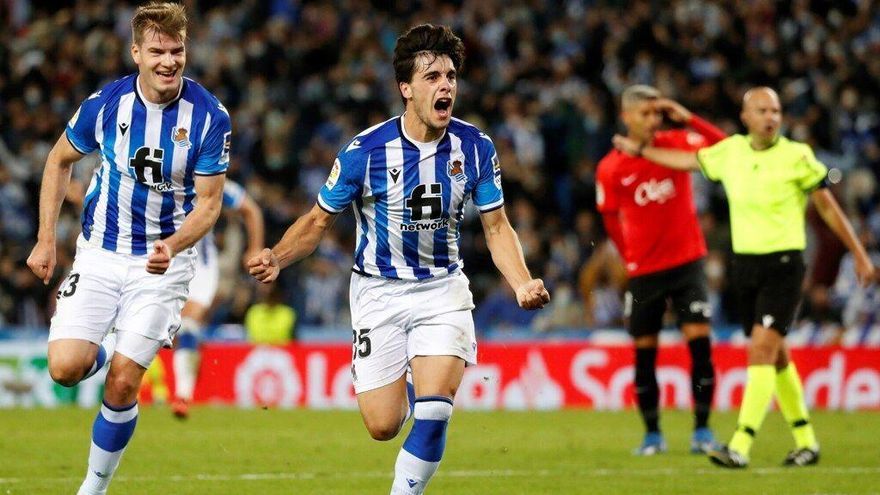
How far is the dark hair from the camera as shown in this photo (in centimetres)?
686

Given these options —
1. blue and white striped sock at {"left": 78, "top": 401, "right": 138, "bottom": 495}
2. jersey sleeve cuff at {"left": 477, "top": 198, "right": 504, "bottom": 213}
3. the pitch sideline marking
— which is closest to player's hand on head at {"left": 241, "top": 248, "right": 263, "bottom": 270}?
blue and white striped sock at {"left": 78, "top": 401, "right": 138, "bottom": 495}

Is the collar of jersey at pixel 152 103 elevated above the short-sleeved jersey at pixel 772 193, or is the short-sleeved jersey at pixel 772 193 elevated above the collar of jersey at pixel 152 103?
the collar of jersey at pixel 152 103

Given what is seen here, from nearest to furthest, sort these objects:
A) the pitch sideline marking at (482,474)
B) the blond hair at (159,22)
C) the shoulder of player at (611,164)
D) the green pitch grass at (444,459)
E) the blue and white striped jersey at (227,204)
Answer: the blond hair at (159,22) < the green pitch grass at (444,459) < the pitch sideline marking at (482,474) < the shoulder of player at (611,164) < the blue and white striped jersey at (227,204)

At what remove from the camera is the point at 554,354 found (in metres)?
15.9

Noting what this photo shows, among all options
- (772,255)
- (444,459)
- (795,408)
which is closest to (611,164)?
(772,255)

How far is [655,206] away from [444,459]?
2515mm

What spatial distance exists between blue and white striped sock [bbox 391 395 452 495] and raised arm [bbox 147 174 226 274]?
1.39m

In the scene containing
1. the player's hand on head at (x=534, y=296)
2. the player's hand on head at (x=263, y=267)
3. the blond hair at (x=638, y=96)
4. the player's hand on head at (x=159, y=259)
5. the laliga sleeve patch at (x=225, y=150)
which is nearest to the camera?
the player's hand on head at (x=534, y=296)

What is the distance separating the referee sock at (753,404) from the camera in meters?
9.62

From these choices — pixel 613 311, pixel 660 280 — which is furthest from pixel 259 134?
pixel 660 280

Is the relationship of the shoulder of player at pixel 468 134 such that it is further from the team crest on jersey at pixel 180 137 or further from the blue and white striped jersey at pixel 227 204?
the blue and white striped jersey at pixel 227 204

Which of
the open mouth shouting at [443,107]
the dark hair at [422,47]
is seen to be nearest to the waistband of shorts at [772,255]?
the dark hair at [422,47]

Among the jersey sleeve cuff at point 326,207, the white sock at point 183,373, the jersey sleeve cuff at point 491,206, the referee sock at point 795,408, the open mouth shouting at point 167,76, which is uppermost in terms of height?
the open mouth shouting at point 167,76

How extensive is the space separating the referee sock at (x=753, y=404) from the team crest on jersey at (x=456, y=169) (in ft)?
11.5
